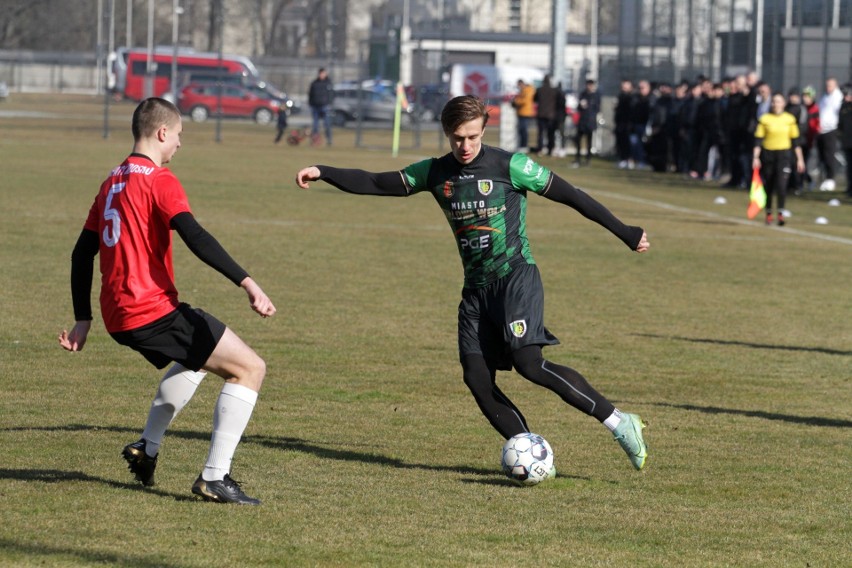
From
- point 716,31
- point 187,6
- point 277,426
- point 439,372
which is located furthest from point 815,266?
point 187,6

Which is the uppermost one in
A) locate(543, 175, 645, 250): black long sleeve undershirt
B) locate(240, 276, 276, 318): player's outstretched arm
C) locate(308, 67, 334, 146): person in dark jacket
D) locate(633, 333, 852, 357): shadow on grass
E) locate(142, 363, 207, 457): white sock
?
locate(308, 67, 334, 146): person in dark jacket

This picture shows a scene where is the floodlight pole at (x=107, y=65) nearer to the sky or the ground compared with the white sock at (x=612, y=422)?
nearer to the sky

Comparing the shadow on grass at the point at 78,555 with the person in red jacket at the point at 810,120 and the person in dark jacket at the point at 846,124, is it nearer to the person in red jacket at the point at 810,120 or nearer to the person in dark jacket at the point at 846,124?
the person in dark jacket at the point at 846,124

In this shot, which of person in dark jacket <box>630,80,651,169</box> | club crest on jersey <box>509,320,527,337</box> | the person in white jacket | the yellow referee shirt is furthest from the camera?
person in dark jacket <box>630,80,651,169</box>

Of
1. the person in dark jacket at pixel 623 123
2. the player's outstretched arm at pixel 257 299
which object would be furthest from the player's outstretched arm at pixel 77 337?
the person in dark jacket at pixel 623 123

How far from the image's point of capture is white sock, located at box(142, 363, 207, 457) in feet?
20.2

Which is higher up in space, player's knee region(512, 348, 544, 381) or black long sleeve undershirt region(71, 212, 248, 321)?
black long sleeve undershirt region(71, 212, 248, 321)

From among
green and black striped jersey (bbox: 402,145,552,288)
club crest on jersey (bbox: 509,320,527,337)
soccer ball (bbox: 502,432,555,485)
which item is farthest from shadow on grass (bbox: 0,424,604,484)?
green and black striped jersey (bbox: 402,145,552,288)

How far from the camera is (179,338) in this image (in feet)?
19.4

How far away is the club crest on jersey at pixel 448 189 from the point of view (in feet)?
22.2

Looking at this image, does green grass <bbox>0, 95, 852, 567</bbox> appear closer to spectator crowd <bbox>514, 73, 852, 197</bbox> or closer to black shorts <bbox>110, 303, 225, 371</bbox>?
black shorts <bbox>110, 303, 225, 371</bbox>

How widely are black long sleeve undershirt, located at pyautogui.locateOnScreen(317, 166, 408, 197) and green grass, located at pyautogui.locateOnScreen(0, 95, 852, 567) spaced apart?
132 cm

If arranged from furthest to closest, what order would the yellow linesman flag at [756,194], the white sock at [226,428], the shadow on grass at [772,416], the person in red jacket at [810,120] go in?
1. the person in red jacket at [810,120]
2. the yellow linesman flag at [756,194]
3. the shadow on grass at [772,416]
4. the white sock at [226,428]

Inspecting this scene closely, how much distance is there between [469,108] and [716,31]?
3485 cm
